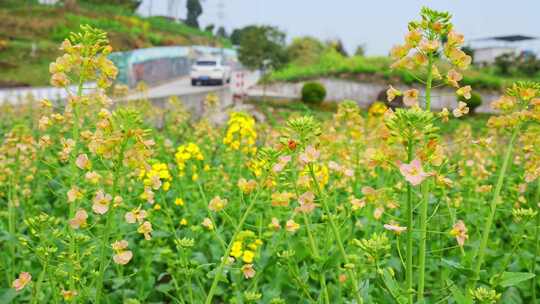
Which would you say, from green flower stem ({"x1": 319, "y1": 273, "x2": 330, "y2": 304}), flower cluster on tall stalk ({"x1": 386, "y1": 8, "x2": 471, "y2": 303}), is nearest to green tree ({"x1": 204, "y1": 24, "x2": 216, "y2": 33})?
green flower stem ({"x1": 319, "y1": 273, "x2": 330, "y2": 304})

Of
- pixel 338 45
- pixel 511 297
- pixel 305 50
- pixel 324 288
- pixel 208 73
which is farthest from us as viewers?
pixel 338 45

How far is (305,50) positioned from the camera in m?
34.1

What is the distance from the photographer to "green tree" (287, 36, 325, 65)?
106 feet

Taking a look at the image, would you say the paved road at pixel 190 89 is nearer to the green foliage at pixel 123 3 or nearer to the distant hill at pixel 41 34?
the distant hill at pixel 41 34

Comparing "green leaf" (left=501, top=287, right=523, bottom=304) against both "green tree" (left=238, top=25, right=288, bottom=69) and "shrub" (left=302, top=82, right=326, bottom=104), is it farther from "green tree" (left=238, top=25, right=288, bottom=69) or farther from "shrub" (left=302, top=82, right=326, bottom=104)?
"green tree" (left=238, top=25, right=288, bottom=69)

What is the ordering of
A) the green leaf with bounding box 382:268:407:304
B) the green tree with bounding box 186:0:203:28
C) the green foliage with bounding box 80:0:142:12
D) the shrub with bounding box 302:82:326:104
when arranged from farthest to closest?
1. the green tree with bounding box 186:0:203:28
2. the green foliage with bounding box 80:0:142:12
3. the shrub with bounding box 302:82:326:104
4. the green leaf with bounding box 382:268:407:304

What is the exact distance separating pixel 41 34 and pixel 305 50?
47.8 ft

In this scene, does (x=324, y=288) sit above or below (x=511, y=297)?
above

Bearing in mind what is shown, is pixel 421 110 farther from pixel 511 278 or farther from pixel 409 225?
pixel 511 278

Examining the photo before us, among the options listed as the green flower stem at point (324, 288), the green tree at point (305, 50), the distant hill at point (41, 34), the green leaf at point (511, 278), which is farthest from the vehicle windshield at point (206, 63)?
the green leaf at point (511, 278)

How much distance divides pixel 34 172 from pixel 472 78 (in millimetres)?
22514

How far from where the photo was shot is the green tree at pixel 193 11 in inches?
2096

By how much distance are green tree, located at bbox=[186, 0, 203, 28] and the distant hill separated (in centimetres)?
890

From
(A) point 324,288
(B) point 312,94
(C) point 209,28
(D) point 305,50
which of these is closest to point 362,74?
(B) point 312,94
